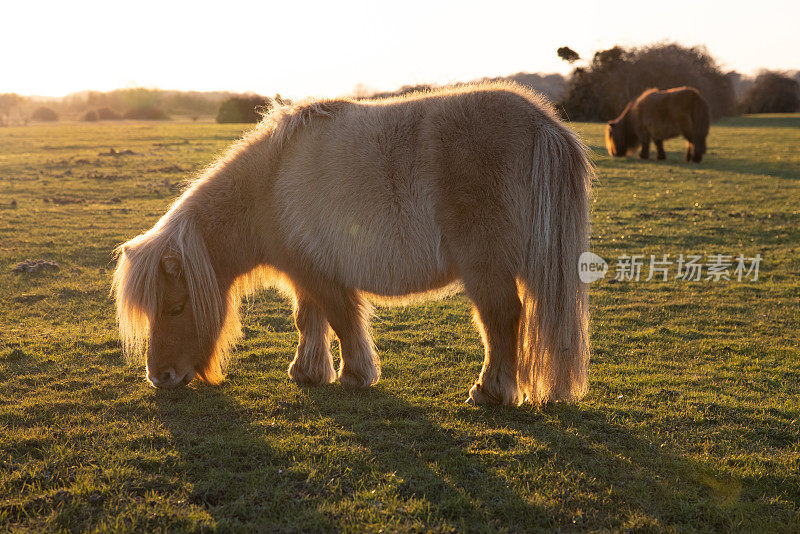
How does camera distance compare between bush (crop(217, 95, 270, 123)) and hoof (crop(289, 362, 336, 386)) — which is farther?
bush (crop(217, 95, 270, 123))

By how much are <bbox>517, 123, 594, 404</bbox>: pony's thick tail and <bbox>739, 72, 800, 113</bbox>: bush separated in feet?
192

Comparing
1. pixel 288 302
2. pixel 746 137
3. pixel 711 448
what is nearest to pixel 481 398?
pixel 711 448

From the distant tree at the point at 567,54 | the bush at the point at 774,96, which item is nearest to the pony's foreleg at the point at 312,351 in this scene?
the distant tree at the point at 567,54

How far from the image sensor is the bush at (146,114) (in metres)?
52.2

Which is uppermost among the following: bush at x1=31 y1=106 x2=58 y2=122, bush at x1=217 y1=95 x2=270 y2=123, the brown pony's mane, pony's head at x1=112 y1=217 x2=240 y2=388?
bush at x1=31 y1=106 x2=58 y2=122

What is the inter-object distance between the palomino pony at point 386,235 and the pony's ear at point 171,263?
0.02m

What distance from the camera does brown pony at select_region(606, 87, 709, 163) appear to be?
763 inches

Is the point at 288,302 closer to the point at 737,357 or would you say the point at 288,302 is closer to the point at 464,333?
the point at 464,333

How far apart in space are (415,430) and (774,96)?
6091 cm

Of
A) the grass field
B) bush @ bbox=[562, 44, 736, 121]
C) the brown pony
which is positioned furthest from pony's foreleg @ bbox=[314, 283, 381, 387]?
bush @ bbox=[562, 44, 736, 121]

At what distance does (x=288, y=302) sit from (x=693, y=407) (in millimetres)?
4565

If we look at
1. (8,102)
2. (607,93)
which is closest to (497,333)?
(607,93)

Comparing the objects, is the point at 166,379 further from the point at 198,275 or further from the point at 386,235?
the point at 386,235

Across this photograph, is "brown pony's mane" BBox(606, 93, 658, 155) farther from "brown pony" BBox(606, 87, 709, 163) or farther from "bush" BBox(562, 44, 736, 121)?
"bush" BBox(562, 44, 736, 121)
